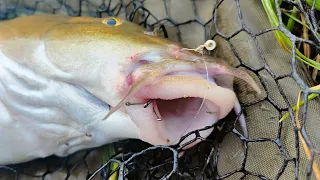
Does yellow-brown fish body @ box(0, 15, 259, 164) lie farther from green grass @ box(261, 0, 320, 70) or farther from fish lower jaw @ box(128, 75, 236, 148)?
green grass @ box(261, 0, 320, 70)

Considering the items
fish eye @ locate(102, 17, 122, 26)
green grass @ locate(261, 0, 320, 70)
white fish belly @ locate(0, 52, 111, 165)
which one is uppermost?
green grass @ locate(261, 0, 320, 70)

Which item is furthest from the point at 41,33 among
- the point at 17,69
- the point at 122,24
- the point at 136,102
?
the point at 136,102

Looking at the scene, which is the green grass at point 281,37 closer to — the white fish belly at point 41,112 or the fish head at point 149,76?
the fish head at point 149,76

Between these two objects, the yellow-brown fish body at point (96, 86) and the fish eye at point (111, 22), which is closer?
the yellow-brown fish body at point (96, 86)

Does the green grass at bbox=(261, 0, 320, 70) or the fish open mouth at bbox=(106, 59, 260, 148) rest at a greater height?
the green grass at bbox=(261, 0, 320, 70)

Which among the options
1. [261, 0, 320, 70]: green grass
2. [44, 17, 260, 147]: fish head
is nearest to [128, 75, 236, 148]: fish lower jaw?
[44, 17, 260, 147]: fish head

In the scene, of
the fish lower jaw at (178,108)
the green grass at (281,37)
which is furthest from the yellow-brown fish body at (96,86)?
the green grass at (281,37)

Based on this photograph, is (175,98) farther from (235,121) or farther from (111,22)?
(111,22)

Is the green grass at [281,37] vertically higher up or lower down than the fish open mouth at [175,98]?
higher up
